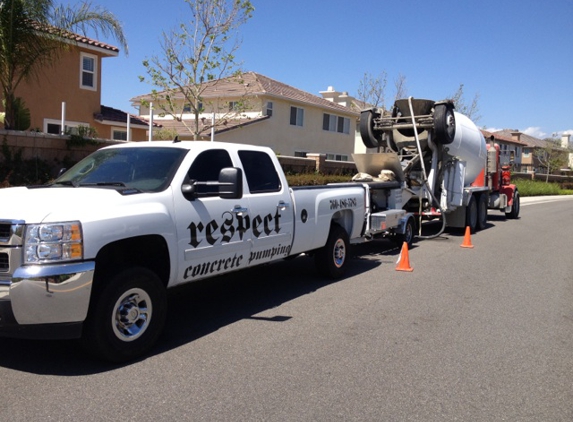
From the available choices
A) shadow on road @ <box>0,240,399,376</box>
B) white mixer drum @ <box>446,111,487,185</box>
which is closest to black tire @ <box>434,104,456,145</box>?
white mixer drum @ <box>446,111,487,185</box>

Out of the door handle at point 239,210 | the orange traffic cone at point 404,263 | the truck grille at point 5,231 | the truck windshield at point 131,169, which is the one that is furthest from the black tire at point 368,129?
the truck grille at point 5,231

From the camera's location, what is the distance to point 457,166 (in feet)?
50.5

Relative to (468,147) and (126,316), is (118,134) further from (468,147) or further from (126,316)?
(126,316)

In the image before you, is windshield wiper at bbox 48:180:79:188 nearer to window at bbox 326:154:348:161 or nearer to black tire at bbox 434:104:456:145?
black tire at bbox 434:104:456:145

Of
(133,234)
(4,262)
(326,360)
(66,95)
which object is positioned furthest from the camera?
(66,95)

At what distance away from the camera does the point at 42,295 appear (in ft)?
14.9

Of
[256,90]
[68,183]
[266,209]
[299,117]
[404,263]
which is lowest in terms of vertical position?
[404,263]

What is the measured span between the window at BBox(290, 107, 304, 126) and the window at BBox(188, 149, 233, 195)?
93.6ft

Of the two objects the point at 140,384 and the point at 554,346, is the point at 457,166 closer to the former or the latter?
the point at 554,346

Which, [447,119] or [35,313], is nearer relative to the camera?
[35,313]

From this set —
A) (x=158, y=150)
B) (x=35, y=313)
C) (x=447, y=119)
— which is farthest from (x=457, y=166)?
(x=35, y=313)

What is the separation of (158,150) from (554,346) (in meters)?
4.79

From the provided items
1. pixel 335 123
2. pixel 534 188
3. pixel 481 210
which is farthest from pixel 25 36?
pixel 534 188

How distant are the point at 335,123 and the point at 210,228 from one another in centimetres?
3370
